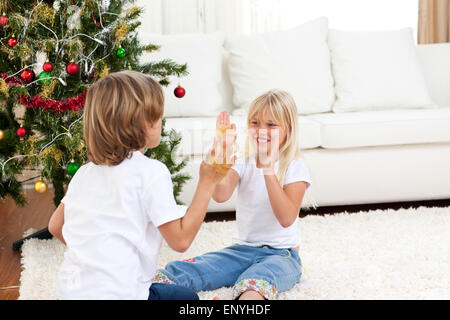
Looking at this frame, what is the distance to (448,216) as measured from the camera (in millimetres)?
Result: 2346

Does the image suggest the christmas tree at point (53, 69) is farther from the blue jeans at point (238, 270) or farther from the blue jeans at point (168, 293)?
the blue jeans at point (168, 293)

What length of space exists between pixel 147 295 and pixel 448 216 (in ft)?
5.53

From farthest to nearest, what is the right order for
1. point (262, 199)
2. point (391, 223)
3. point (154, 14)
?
point (154, 14) → point (391, 223) → point (262, 199)

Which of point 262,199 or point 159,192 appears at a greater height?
point 159,192

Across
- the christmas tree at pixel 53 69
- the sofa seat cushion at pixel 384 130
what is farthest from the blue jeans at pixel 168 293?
the sofa seat cushion at pixel 384 130

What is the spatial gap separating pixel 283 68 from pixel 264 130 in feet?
4.33

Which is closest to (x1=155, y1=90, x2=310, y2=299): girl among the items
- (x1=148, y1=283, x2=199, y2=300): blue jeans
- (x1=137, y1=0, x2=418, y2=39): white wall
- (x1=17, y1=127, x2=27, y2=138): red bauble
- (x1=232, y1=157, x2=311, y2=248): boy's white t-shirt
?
(x1=232, y1=157, x2=311, y2=248): boy's white t-shirt

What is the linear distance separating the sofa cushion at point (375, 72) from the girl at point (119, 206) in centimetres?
196
